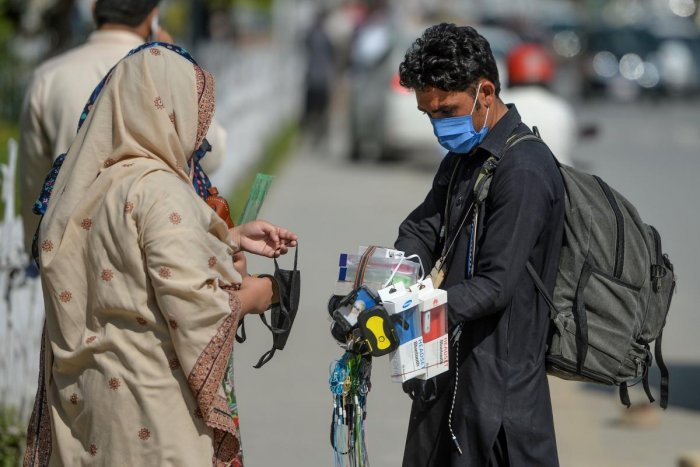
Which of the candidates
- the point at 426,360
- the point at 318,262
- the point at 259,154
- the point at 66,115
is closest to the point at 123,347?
the point at 426,360

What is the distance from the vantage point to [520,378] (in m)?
3.30

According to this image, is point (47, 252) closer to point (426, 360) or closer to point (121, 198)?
point (121, 198)

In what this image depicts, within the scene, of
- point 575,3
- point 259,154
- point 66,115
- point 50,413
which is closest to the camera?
point 50,413

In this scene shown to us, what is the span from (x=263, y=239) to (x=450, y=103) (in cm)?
65

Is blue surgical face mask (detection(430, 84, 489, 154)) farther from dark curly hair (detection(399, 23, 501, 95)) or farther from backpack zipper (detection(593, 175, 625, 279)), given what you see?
backpack zipper (detection(593, 175, 625, 279))

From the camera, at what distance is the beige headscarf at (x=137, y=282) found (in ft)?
10.0

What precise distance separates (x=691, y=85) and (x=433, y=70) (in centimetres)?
2688

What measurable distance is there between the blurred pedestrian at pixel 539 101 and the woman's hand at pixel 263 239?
3.30 metres

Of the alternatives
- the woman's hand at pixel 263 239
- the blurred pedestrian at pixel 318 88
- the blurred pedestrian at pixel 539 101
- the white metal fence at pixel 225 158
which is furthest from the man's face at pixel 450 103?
the blurred pedestrian at pixel 318 88

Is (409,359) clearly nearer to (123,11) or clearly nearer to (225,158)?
(123,11)

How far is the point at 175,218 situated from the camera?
304cm

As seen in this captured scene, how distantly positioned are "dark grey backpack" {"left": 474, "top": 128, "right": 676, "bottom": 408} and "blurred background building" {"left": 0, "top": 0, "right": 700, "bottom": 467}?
2.42 metres

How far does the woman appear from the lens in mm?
3047

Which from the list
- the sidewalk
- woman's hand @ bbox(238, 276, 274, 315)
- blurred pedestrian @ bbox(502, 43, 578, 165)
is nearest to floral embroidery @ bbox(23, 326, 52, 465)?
woman's hand @ bbox(238, 276, 274, 315)
